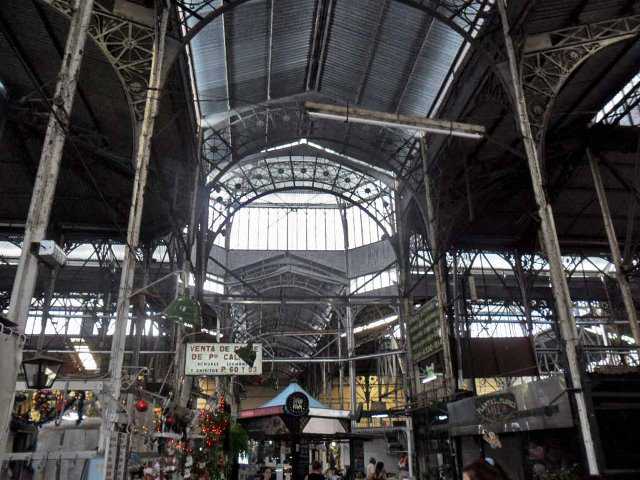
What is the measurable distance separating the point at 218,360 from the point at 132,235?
5147mm

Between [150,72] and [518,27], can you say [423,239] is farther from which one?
[150,72]

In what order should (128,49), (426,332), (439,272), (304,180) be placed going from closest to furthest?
(128,49) < (426,332) < (439,272) < (304,180)

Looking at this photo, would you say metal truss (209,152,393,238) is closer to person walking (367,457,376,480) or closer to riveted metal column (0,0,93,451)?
person walking (367,457,376,480)

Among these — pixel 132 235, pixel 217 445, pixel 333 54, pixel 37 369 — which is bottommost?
pixel 217 445

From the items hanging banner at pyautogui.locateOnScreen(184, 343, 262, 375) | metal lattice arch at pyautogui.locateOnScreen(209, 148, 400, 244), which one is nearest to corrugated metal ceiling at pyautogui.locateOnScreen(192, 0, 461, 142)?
metal lattice arch at pyautogui.locateOnScreen(209, 148, 400, 244)

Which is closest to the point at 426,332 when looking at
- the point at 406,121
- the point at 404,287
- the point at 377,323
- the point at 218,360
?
the point at 404,287

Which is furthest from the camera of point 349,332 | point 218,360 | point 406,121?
point 349,332

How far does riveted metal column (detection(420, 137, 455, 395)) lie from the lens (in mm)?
16922

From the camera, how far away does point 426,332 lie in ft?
60.3

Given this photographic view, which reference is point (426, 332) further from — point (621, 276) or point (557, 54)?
point (557, 54)

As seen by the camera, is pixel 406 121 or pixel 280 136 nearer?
pixel 406 121

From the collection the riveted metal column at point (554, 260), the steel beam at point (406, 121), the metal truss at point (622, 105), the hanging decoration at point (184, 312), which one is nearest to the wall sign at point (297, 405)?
the hanging decoration at point (184, 312)

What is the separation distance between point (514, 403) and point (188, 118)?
46.5 ft

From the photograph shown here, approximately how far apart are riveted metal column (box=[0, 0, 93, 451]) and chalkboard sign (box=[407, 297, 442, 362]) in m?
13.3
